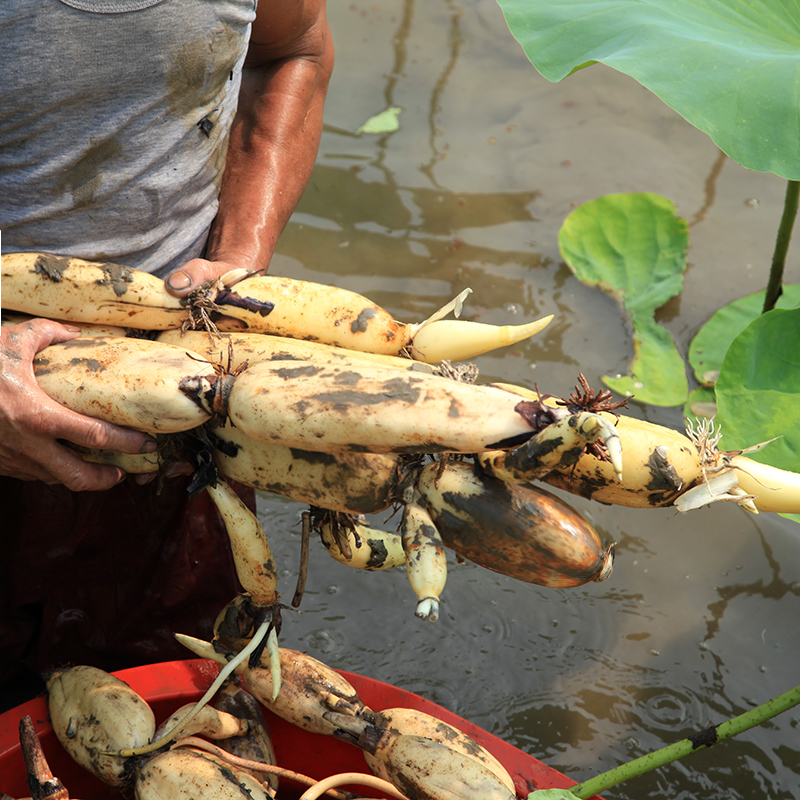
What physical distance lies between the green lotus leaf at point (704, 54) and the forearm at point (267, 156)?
1.88 ft

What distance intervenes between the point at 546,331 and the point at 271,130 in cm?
155

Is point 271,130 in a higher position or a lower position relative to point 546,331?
Answer: higher

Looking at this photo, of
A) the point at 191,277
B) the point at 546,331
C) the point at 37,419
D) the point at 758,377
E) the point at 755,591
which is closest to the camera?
the point at 37,419

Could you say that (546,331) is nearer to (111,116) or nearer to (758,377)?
(758,377)

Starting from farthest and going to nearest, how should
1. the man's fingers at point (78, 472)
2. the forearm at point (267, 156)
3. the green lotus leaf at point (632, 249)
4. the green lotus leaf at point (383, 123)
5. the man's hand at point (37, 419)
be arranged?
the green lotus leaf at point (383, 123), the green lotus leaf at point (632, 249), the forearm at point (267, 156), the man's fingers at point (78, 472), the man's hand at point (37, 419)

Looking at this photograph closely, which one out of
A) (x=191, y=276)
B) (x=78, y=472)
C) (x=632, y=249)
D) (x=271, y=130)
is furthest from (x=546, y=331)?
(x=78, y=472)

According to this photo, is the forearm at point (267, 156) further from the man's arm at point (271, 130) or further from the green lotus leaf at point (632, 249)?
the green lotus leaf at point (632, 249)

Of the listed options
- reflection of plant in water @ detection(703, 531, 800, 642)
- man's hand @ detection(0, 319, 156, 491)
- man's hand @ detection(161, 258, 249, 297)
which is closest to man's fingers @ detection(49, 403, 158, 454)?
man's hand @ detection(0, 319, 156, 491)

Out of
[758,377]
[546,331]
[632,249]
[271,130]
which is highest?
[271,130]

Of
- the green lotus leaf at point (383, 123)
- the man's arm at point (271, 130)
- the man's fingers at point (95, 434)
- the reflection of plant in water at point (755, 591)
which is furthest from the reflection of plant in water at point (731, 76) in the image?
the green lotus leaf at point (383, 123)

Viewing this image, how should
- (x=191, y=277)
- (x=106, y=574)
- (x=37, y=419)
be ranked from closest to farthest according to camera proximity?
(x=37, y=419) → (x=191, y=277) → (x=106, y=574)

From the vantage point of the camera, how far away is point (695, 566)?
2377mm

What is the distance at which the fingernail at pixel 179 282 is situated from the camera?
1.23 metres

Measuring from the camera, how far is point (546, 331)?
3104 millimetres
